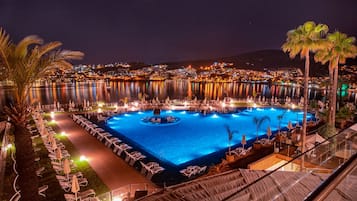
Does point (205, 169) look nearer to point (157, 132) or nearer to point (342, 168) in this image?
point (157, 132)

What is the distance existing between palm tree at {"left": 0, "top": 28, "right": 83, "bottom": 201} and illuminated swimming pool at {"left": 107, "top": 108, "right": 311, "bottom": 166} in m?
8.79

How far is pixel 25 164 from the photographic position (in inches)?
215

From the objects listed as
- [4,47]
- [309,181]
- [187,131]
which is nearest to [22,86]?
[4,47]

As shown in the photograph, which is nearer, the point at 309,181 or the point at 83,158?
the point at 309,181

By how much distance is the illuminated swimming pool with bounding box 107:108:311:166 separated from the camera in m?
15.6

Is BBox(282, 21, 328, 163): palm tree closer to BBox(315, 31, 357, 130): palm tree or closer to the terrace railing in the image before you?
BBox(315, 31, 357, 130): palm tree

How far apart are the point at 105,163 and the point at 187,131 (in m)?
10.1

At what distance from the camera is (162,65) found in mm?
157375

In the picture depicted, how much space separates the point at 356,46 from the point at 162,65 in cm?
14674

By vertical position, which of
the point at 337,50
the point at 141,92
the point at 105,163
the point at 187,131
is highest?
the point at 337,50

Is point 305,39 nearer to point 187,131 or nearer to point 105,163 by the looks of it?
point 105,163

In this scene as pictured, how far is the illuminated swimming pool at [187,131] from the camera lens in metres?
15.6

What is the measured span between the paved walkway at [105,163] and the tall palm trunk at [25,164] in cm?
375

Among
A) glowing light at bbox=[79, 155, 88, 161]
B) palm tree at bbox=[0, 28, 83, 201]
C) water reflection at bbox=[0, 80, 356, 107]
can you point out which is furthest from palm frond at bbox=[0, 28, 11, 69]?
water reflection at bbox=[0, 80, 356, 107]
